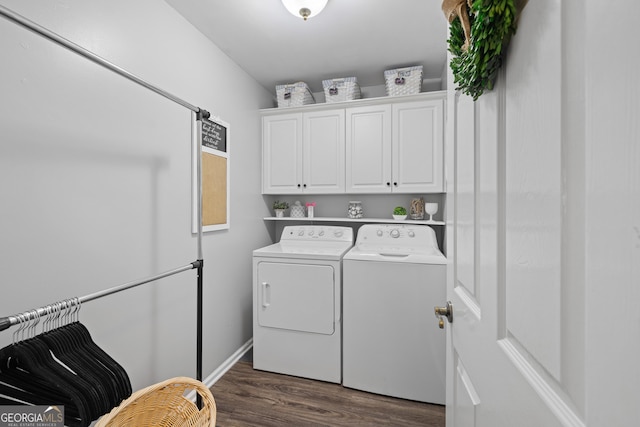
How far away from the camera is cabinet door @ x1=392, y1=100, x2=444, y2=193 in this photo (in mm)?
2438

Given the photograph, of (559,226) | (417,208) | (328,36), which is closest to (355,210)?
(417,208)

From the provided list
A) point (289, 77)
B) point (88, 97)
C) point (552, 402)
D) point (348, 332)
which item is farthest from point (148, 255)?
point (289, 77)

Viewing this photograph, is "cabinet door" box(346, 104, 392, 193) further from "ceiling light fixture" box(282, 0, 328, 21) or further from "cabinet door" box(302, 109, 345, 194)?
"ceiling light fixture" box(282, 0, 328, 21)

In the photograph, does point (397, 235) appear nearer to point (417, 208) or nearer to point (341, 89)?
point (417, 208)

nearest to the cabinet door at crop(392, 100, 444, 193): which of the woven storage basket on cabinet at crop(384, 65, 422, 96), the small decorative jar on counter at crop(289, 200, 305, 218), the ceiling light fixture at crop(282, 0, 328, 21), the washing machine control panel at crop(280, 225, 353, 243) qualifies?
the woven storage basket on cabinet at crop(384, 65, 422, 96)

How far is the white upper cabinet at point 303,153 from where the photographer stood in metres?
2.72

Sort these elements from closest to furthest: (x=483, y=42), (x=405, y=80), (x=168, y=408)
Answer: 1. (x=483, y=42)
2. (x=168, y=408)
3. (x=405, y=80)

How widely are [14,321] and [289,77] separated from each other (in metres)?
2.62

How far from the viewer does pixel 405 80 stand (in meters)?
2.49

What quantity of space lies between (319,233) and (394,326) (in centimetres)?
107

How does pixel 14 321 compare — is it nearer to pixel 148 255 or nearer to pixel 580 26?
pixel 148 255

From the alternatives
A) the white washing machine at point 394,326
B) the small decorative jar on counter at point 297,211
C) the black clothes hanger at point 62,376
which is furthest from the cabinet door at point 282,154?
the black clothes hanger at point 62,376

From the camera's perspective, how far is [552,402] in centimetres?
43

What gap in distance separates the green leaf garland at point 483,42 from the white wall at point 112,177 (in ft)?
4.84
